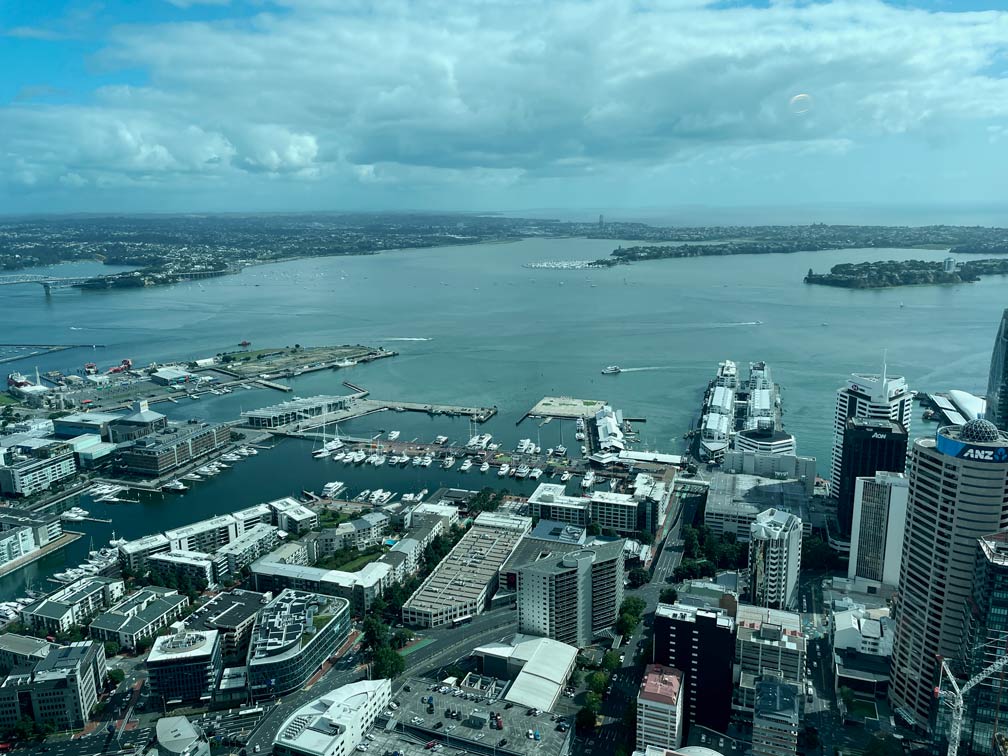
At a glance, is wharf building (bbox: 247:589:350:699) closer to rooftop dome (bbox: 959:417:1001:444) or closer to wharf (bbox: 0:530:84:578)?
wharf (bbox: 0:530:84:578)

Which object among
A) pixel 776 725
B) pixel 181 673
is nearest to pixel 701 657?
pixel 776 725

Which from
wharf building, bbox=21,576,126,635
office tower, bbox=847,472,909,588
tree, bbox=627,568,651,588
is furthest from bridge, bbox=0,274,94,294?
office tower, bbox=847,472,909,588

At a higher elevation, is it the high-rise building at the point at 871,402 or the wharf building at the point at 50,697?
the high-rise building at the point at 871,402

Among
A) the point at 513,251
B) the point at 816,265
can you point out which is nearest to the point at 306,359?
the point at 816,265

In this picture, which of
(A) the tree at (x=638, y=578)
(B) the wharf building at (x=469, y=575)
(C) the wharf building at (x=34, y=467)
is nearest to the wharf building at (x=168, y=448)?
(C) the wharf building at (x=34, y=467)

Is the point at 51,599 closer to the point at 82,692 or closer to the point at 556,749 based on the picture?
the point at 82,692

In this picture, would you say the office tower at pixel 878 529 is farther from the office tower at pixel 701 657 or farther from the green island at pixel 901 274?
the green island at pixel 901 274

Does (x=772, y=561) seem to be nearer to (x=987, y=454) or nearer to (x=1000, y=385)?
(x=987, y=454)
